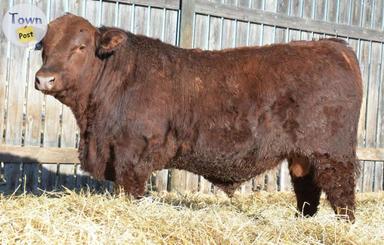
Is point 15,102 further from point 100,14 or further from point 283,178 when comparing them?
point 283,178

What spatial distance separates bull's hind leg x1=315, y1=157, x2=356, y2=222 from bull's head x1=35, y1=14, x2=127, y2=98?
6.92 feet

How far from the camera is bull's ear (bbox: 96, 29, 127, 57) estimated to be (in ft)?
16.8

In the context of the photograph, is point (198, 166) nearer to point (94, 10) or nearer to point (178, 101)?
point (178, 101)

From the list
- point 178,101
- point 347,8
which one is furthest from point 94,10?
point 347,8

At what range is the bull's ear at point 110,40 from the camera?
511cm

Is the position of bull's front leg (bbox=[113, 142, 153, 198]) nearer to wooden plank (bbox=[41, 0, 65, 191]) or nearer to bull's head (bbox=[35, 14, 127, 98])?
bull's head (bbox=[35, 14, 127, 98])

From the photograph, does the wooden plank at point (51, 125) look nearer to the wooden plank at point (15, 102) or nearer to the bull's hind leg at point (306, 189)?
the wooden plank at point (15, 102)

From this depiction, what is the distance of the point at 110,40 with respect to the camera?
512cm

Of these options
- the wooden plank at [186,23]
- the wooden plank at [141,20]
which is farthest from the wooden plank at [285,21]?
the wooden plank at [141,20]

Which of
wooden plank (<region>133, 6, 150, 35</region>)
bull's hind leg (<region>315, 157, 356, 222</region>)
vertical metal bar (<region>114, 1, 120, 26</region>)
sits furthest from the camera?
wooden plank (<region>133, 6, 150, 35</region>)

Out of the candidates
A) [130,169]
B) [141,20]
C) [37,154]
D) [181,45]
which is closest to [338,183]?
[130,169]

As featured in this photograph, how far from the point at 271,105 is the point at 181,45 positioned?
7.47 ft

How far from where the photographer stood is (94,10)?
22.2ft
